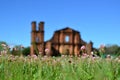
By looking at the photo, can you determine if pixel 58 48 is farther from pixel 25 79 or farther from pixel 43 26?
pixel 25 79

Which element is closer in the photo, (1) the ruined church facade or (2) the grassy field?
(2) the grassy field

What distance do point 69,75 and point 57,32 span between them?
7538 centimetres

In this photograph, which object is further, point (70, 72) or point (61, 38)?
point (61, 38)

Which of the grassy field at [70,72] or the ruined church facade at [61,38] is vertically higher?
the ruined church facade at [61,38]

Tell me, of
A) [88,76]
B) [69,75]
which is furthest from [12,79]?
[69,75]

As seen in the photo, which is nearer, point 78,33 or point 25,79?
point 25,79

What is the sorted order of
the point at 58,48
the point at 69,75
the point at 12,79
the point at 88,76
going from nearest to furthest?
the point at 69,75 < the point at 88,76 < the point at 12,79 < the point at 58,48

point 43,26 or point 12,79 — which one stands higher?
point 43,26

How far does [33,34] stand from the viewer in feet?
254

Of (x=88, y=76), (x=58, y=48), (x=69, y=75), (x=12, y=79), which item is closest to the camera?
(x=69, y=75)

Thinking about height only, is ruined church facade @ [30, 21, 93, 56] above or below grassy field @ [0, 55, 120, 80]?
above

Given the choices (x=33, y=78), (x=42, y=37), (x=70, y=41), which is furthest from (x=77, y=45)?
(x=33, y=78)

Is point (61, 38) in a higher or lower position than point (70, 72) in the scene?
higher

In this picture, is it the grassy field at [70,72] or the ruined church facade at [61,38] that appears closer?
the grassy field at [70,72]
